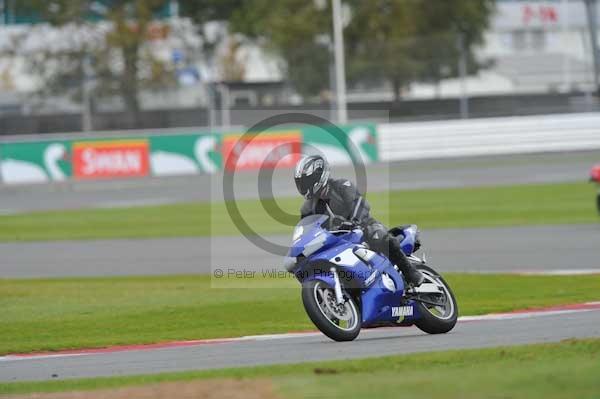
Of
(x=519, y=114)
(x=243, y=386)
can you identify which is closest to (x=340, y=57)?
(x=519, y=114)

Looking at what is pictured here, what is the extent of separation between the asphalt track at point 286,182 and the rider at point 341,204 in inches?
793

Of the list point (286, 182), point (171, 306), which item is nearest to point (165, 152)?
point (286, 182)

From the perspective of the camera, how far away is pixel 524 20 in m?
73.9

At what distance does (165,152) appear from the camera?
3728 cm

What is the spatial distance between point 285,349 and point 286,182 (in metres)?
23.6

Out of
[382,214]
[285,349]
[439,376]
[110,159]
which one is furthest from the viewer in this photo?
[110,159]

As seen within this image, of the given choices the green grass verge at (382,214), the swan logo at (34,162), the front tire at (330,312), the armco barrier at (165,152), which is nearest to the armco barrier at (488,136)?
the armco barrier at (165,152)

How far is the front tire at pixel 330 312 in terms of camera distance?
32.1ft

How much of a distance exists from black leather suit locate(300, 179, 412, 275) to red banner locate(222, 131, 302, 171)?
25946 millimetres

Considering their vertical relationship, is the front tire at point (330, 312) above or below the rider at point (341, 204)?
below

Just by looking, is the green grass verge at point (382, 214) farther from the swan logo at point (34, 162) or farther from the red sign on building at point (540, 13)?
the red sign on building at point (540, 13)

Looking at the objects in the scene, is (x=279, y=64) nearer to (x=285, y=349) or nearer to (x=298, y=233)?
(x=285, y=349)

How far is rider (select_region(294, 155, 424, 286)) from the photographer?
10.0 meters

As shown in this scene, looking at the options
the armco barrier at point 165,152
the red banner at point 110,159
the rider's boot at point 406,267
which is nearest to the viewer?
the rider's boot at point 406,267
